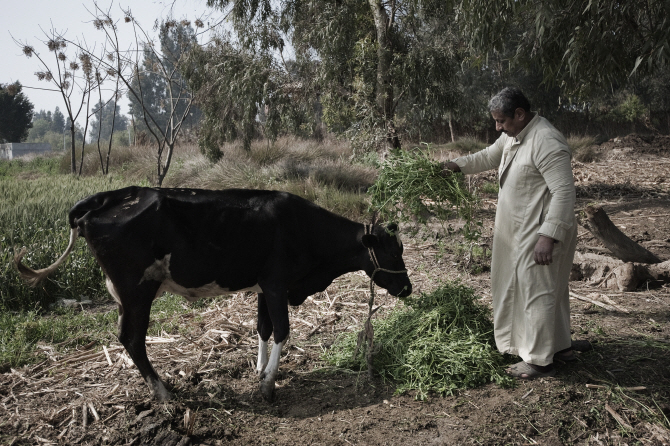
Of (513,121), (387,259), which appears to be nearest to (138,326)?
(387,259)

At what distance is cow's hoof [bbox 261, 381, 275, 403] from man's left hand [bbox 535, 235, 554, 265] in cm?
221

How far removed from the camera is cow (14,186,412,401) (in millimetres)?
4184

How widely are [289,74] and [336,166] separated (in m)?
2.71

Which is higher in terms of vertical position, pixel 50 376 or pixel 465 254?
pixel 465 254

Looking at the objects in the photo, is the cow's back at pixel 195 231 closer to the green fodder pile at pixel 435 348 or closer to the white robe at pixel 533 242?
the green fodder pile at pixel 435 348

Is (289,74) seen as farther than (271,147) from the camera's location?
No

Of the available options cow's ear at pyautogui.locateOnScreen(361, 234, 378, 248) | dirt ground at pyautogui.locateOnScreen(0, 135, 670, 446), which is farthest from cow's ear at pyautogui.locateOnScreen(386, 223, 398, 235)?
dirt ground at pyautogui.locateOnScreen(0, 135, 670, 446)

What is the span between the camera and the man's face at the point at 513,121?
4.18 metres

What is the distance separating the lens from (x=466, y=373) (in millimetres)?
4344

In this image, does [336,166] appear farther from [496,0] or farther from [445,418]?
[445,418]

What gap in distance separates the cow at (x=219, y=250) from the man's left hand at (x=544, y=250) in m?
1.19

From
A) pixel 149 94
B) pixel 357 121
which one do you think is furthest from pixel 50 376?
pixel 149 94

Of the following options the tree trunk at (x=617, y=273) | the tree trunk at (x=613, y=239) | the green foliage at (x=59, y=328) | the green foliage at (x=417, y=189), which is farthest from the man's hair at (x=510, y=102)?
the green foliage at (x=59, y=328)

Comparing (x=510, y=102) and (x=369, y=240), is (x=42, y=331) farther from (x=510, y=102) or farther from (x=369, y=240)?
(x=510, y=102)
